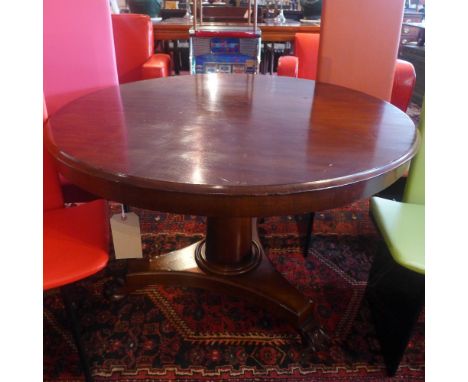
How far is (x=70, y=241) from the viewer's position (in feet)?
3.31

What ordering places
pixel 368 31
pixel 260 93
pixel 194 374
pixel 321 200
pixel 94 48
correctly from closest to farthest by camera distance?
pixel 321 200 < pixel 194 374 < pixel 260 93 < pixel 94 48 < pixel 368 31

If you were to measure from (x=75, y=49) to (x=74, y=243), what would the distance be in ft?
2.78

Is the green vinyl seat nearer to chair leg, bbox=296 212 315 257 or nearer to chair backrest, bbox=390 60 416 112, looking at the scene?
chair leg, bbox=296 212 315 257

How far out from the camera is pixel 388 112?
1.09m

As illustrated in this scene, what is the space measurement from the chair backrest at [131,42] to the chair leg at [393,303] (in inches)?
91.0

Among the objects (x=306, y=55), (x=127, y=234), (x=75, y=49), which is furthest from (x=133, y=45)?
(x=127, y=234)

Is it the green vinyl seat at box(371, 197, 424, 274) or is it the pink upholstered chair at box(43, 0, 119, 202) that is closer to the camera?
the green vinyl seat at box(371, 197, 424, 274)

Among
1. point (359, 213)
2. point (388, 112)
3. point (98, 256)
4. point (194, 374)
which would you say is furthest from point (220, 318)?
point (359, 213)

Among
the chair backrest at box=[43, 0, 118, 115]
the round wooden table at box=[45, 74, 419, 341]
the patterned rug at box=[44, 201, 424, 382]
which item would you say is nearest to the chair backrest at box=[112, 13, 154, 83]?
the chair backrest at box=[43, 0, 118, 115]

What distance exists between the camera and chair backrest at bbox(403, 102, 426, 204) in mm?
1155

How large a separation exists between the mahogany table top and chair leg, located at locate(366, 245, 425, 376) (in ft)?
1.47
